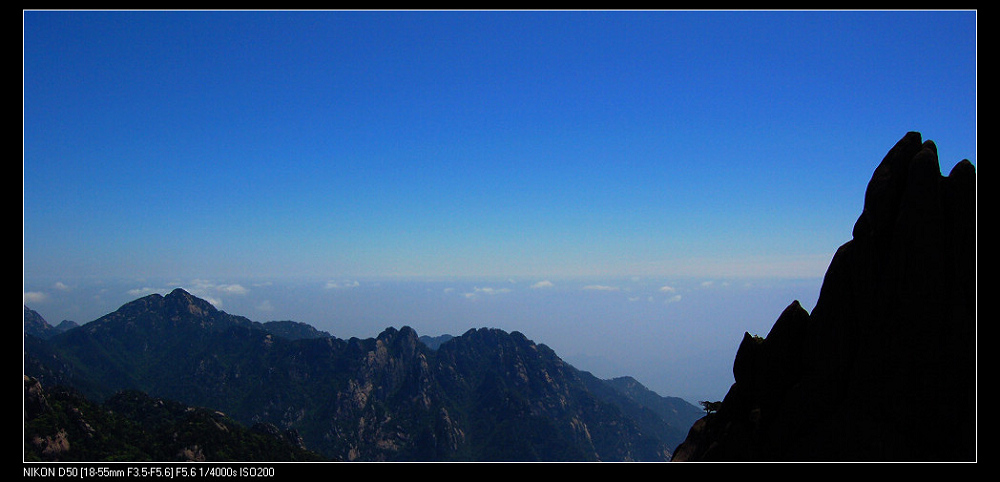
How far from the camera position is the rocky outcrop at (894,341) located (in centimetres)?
3055

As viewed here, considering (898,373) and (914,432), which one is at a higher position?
(898,373)

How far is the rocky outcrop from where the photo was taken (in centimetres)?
3055

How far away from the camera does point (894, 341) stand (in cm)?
3186

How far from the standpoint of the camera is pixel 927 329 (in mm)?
30844

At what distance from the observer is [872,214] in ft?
112
